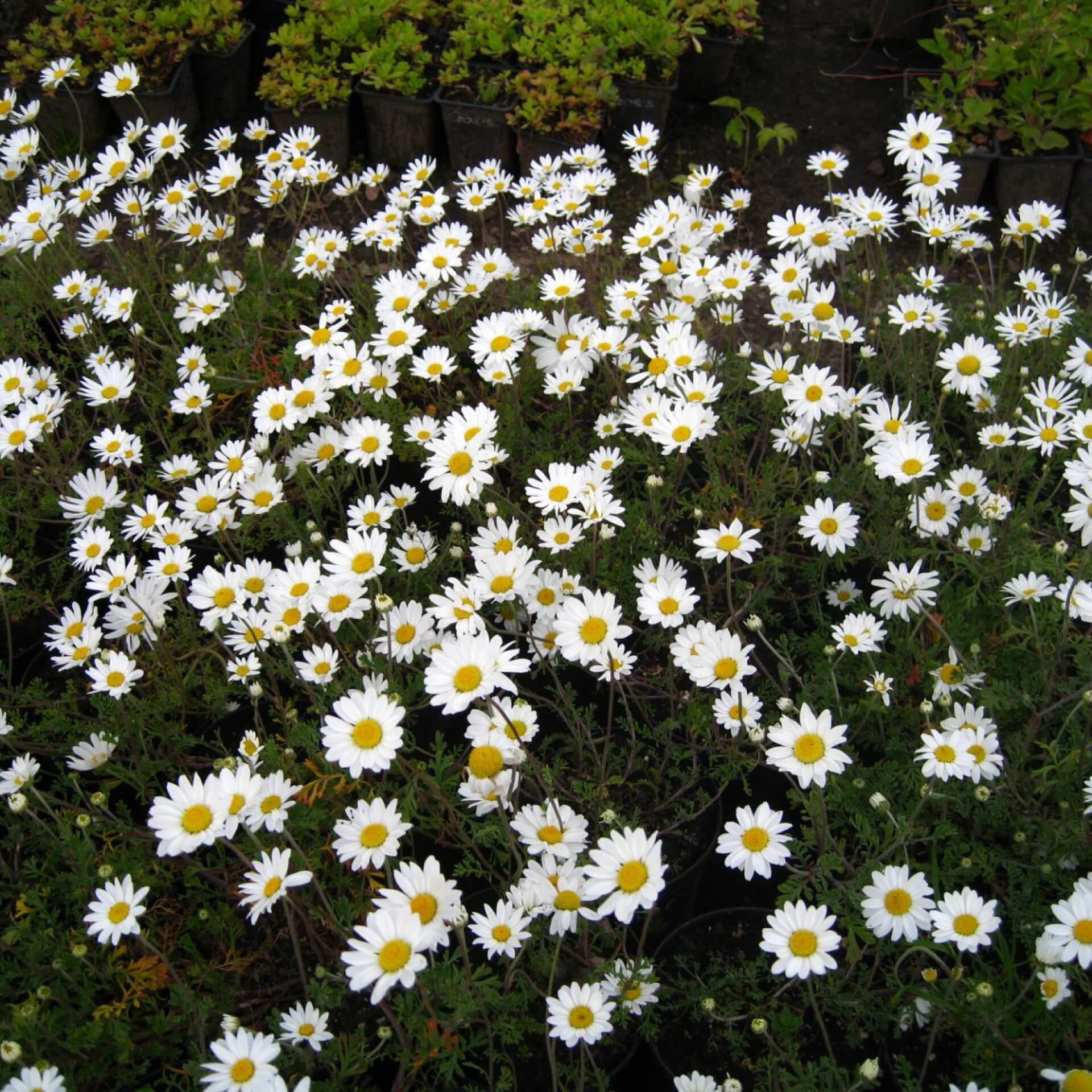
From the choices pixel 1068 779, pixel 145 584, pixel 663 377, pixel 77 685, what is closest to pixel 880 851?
pixel 1068 779

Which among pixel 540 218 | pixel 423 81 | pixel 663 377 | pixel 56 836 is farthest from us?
pixel 423 81

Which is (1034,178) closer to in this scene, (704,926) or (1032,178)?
(1032,178)

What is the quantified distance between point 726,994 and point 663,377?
1732 millimetres

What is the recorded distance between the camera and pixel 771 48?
6066 mm

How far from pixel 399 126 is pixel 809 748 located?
4.34 meters

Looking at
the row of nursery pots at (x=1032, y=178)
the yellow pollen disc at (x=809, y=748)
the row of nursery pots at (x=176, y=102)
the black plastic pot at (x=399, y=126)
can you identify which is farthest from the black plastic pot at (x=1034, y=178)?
the row of nursery pots at (x=176, y=102)

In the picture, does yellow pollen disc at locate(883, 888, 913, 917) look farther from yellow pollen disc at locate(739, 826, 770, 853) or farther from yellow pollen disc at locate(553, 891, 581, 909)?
yellow pollen disc at locate(553, 891, 581, 909)

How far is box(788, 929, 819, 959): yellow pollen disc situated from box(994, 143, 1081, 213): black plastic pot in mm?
4004

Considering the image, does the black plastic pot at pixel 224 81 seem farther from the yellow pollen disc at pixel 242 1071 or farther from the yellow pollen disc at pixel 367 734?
the yellow pollen disc at pixel 242 1071

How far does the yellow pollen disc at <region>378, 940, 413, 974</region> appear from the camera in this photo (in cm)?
183

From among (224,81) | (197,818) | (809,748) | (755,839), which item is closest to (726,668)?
(809,748)

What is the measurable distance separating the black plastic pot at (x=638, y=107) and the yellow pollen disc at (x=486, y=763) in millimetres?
3979

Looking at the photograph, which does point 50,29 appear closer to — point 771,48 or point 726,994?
point 771,48

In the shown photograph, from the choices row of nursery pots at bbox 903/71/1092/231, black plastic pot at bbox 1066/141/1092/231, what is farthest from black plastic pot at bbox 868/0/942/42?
black plastic pot at bbox 1066/141/1092/231
